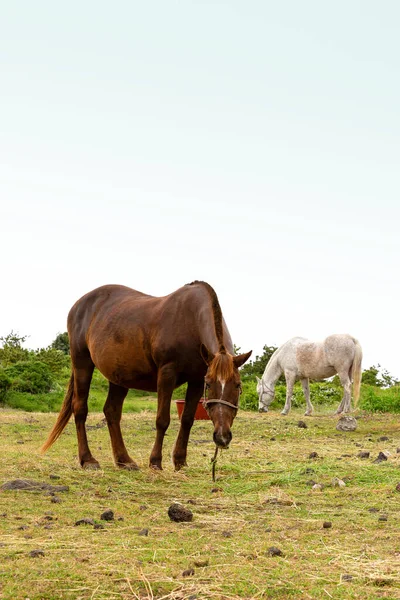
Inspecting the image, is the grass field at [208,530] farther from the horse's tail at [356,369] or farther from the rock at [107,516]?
the horse's tail at [356,369]

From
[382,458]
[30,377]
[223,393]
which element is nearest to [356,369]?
[30,377]

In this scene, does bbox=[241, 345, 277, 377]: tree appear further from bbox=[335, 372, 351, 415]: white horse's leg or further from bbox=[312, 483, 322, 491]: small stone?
bbox=[312, 483, 322, 491]: small stone

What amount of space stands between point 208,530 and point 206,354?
2.19 m

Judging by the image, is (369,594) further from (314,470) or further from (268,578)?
(314,470)

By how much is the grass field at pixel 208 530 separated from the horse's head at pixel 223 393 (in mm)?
540

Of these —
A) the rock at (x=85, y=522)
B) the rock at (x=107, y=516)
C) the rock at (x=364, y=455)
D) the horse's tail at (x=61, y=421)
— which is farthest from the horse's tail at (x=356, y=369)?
the rock at (x=85, y=522)

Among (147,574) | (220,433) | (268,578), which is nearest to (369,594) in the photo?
(268,578)

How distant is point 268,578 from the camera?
11.0ft

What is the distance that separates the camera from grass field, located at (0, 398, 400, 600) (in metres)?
3.27

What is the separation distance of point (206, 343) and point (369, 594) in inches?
143

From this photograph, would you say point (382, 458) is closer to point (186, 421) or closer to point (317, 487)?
point (317, 487)

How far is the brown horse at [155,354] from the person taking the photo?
243 inches

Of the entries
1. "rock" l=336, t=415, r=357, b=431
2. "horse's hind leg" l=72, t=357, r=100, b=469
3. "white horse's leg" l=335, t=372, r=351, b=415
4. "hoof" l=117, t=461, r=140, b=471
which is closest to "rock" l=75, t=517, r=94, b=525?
"hoof" l=117, t=461, r=140, b=471

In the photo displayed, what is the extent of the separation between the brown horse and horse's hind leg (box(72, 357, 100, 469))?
1 cm
